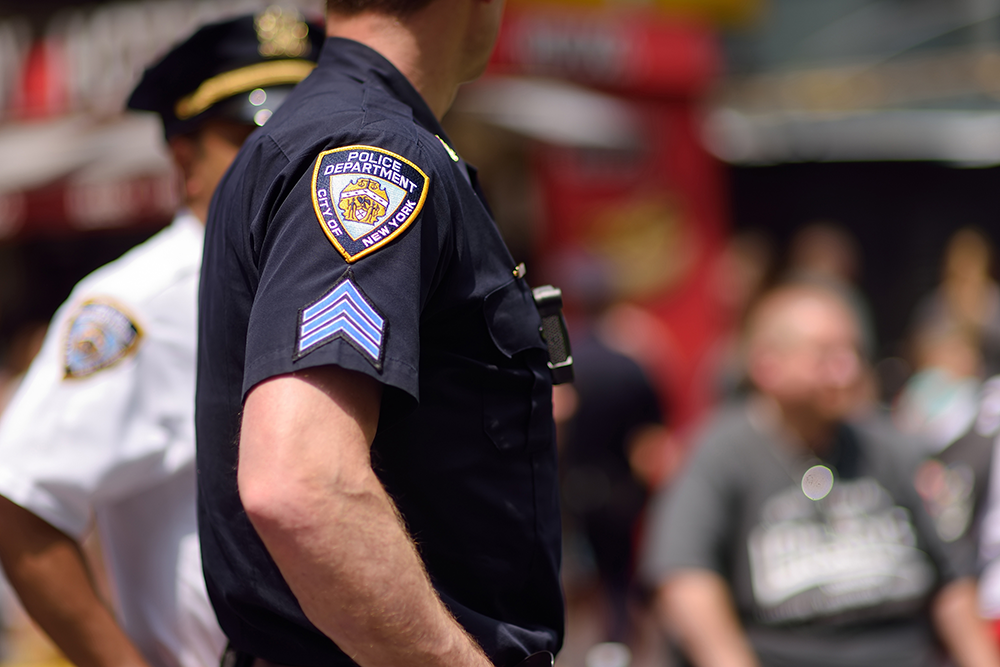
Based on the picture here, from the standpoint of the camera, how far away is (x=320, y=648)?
1.26 metres

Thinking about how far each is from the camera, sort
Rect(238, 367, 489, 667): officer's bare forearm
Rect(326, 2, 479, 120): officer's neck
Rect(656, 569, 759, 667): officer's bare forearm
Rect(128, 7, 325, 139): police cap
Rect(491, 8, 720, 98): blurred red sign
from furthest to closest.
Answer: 1. Rect(491, 8, 720, 98): blurred red sign
2. Rect(656, 569, 759, 667): officer's bare forearm
3. Rect(128, 7, 325, 139): police cap
4. Rect(326, 2, 479, 120): officer's neck
5. Rect(238, 367, 489, 667): officer's bare forearm

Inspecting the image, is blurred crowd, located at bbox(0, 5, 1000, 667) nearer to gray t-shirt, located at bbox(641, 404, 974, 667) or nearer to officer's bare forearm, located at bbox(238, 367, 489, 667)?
gray t-shirt, located at bbox(641, 404, 974, 667)

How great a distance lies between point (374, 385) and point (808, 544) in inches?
78.2

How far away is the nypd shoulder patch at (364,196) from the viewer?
1.11 m

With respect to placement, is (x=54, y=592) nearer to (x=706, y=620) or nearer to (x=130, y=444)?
(x=130, y=444)

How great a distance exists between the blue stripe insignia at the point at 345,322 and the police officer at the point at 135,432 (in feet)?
→ 2.60

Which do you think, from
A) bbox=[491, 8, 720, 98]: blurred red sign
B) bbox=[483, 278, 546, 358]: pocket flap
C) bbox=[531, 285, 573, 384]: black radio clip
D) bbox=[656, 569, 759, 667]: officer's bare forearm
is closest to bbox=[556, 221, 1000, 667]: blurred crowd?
bbox=[656, 569, 759, 667]: officer's bare forearm

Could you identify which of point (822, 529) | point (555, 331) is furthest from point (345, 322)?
point (822, 529)

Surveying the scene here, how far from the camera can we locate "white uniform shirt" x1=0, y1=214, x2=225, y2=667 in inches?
67.3

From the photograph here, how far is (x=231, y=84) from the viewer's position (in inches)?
77.7

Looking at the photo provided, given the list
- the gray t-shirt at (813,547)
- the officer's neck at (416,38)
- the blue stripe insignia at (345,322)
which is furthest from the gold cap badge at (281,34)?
the gray t-shirt at (813,547)

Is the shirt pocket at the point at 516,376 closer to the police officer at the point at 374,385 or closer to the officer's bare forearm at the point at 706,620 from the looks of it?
the police officer at the point at 374,385

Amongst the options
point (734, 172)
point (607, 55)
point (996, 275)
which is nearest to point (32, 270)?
point (607, 55)

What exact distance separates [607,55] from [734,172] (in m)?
4.58
